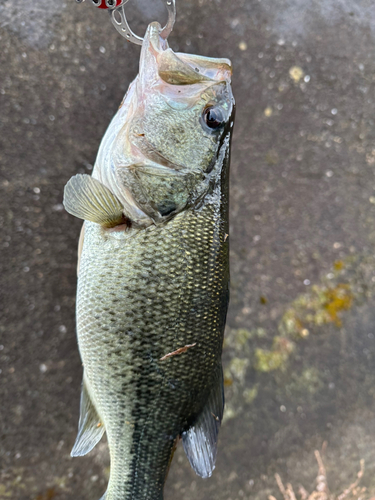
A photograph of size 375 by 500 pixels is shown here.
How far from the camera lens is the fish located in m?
1.05

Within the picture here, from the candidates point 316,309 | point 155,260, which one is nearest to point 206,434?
point 155,260

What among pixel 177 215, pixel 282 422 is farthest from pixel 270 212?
pixel 282 422

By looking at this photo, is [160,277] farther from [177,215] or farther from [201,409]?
[201,409]

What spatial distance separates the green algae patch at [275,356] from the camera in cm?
203

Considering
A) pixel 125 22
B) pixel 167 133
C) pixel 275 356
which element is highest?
pixel 125 22

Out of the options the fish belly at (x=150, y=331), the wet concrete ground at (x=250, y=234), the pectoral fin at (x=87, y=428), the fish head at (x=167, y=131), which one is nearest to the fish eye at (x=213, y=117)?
the fish head at (x=167, y=131)

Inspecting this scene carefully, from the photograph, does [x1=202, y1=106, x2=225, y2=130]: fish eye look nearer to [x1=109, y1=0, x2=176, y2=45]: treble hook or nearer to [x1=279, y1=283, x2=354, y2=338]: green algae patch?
[x1=109, y1=0, x2=176, y2=45]: treble hook

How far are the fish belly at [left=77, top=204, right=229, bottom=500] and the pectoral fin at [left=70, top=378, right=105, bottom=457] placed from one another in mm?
54

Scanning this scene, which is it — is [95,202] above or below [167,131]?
below

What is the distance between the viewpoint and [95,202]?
1.07 m

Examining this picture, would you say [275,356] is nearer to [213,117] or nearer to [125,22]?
[213,117]

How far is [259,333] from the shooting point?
202cm

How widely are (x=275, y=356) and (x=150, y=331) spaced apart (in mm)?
1307

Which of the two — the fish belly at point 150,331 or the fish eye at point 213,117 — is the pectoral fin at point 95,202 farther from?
the fish eye at point 213,117
